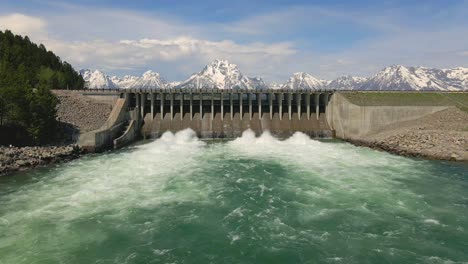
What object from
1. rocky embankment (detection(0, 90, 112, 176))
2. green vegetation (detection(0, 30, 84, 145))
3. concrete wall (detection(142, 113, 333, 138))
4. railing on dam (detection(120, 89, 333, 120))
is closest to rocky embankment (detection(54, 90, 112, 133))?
rocky embankment (detection(0, 90, 112, 176))

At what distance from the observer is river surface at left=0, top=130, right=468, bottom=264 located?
77.4 feet

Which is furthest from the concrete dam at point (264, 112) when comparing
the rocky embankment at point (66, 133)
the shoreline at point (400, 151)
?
the shoreline at point (400, 151)

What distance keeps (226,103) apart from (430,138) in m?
41.7

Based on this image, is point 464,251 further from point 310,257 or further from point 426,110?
point 426,110

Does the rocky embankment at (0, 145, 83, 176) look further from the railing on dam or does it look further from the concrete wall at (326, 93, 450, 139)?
the concrete wall at (326, 93, 450, 139)

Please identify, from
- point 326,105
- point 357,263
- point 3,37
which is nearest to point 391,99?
point 326,105

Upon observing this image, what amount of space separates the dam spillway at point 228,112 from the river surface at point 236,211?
2241cm

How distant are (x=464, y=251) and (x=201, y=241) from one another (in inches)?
716

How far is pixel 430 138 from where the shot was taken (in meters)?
56.8

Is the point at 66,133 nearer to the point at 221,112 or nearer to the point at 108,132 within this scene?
the point at 108,132

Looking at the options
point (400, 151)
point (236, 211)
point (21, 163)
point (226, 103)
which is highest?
point (226, 103)

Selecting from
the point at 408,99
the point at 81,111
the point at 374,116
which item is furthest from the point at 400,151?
the point at 81,111

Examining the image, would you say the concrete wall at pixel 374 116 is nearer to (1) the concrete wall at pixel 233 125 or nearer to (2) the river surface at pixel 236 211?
(1) the concrete wall at pixel 233 125

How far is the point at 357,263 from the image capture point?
22.1 metres
